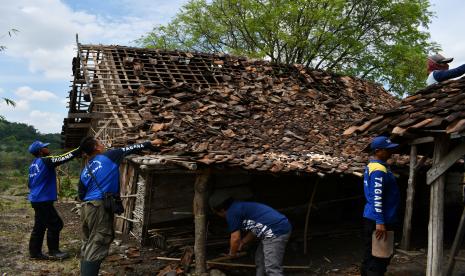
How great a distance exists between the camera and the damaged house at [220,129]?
24.2 feet

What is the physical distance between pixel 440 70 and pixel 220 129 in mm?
4142

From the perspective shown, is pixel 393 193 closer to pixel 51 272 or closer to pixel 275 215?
pixel 275 215

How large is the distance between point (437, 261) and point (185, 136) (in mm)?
4553

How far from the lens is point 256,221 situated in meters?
5.41

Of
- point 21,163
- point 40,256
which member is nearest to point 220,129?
point 40,256

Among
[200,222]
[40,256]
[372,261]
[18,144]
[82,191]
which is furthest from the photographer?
[18,144]

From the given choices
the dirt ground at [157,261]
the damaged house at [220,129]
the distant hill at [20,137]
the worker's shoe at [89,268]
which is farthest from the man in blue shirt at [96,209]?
the distant hill at [20,137]

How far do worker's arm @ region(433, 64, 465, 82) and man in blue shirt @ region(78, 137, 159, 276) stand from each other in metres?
4.86

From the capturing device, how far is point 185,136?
26.6 feet

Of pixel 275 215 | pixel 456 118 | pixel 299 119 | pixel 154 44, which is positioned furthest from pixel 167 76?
pixel 154 44

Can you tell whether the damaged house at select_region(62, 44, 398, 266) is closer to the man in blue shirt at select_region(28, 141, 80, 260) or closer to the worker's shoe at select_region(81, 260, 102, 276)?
the man in blue shirt at select_region(28, 141, 80, 260)

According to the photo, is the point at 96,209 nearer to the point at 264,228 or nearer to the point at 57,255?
the point at 264,228

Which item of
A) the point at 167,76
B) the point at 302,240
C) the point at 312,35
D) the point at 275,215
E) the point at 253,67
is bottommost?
the point at 302,240

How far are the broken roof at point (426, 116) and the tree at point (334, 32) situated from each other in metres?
16.4
